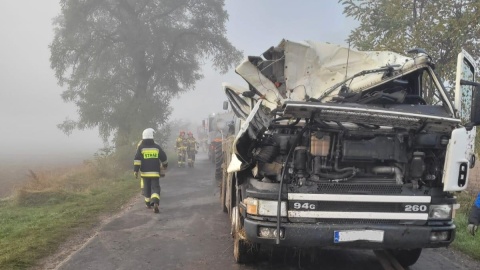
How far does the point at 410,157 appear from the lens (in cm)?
422

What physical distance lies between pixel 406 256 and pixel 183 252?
2906 mm

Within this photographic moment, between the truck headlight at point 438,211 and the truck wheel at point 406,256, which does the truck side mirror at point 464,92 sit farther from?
the truck wheel at point 406,256

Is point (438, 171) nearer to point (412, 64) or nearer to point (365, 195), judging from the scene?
point (365, 195)

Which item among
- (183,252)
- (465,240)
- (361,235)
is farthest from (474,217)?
(183,252)

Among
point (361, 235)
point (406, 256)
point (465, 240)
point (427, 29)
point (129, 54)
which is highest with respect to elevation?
point (129, 54)

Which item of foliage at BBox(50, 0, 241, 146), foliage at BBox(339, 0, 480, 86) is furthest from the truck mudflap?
foliage at BBox(50, 0, 241, 146)

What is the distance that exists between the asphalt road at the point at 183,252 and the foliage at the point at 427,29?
5008 millimetres

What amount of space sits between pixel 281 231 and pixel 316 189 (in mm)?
549

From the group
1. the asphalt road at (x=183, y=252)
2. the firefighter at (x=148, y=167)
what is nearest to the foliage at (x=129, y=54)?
the firefighter at (x=148, y=167)

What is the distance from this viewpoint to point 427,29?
9102 millimetres

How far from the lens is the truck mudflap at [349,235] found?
13.0 ft

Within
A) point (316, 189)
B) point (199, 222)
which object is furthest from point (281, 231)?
point (199, 222)

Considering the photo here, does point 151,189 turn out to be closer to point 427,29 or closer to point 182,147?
point 427,29

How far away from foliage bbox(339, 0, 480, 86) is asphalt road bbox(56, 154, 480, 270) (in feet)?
16.4
